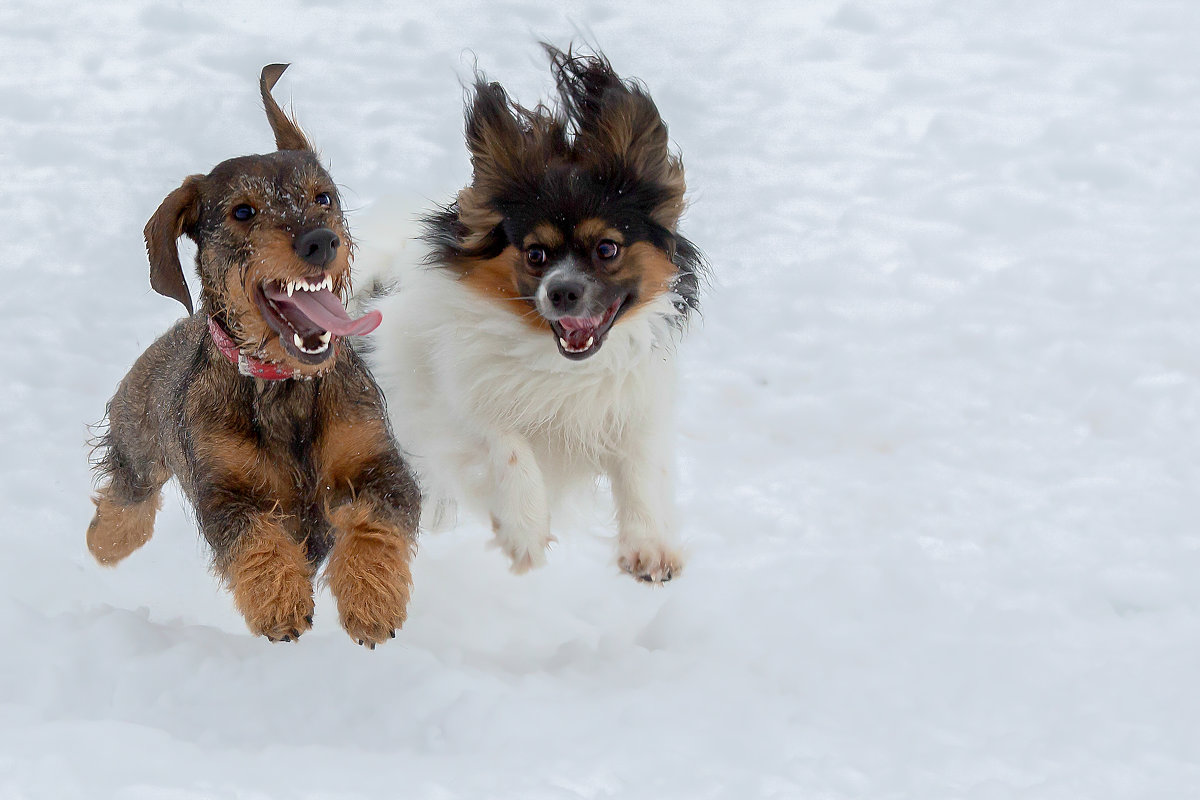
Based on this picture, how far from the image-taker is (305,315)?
3.55 metres

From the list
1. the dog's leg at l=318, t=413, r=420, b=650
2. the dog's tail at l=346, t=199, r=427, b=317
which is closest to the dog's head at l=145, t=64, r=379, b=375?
the dog's leg at l=318, t=413, r=420, b=650

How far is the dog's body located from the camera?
4.32m

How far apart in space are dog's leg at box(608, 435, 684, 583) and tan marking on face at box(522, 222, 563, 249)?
0.77 metres

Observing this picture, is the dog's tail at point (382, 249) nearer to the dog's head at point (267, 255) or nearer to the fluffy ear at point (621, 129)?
the fluffy ear at point (621, 129)

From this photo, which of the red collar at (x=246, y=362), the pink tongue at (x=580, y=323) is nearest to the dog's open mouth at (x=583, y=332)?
the pink tongue at (x=580, y=323)

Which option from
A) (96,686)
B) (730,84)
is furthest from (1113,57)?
(96,686)

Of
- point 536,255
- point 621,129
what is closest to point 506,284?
point 536,255

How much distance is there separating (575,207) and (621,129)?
1.21 ft

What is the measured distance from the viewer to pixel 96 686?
3490mm

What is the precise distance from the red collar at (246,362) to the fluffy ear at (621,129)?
1347 mm

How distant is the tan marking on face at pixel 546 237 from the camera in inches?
168

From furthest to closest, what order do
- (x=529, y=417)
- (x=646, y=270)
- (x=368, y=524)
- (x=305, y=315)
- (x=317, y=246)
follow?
(x=529, y=417), (x=646, y=270), (x=368, y=524), (x=305, y=315), (x=317, y=246)

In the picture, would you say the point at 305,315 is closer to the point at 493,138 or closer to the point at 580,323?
the point at 580,323

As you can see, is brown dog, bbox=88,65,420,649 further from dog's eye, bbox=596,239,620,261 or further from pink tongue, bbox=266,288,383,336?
dog's eye, bbox=596,239,620,261
